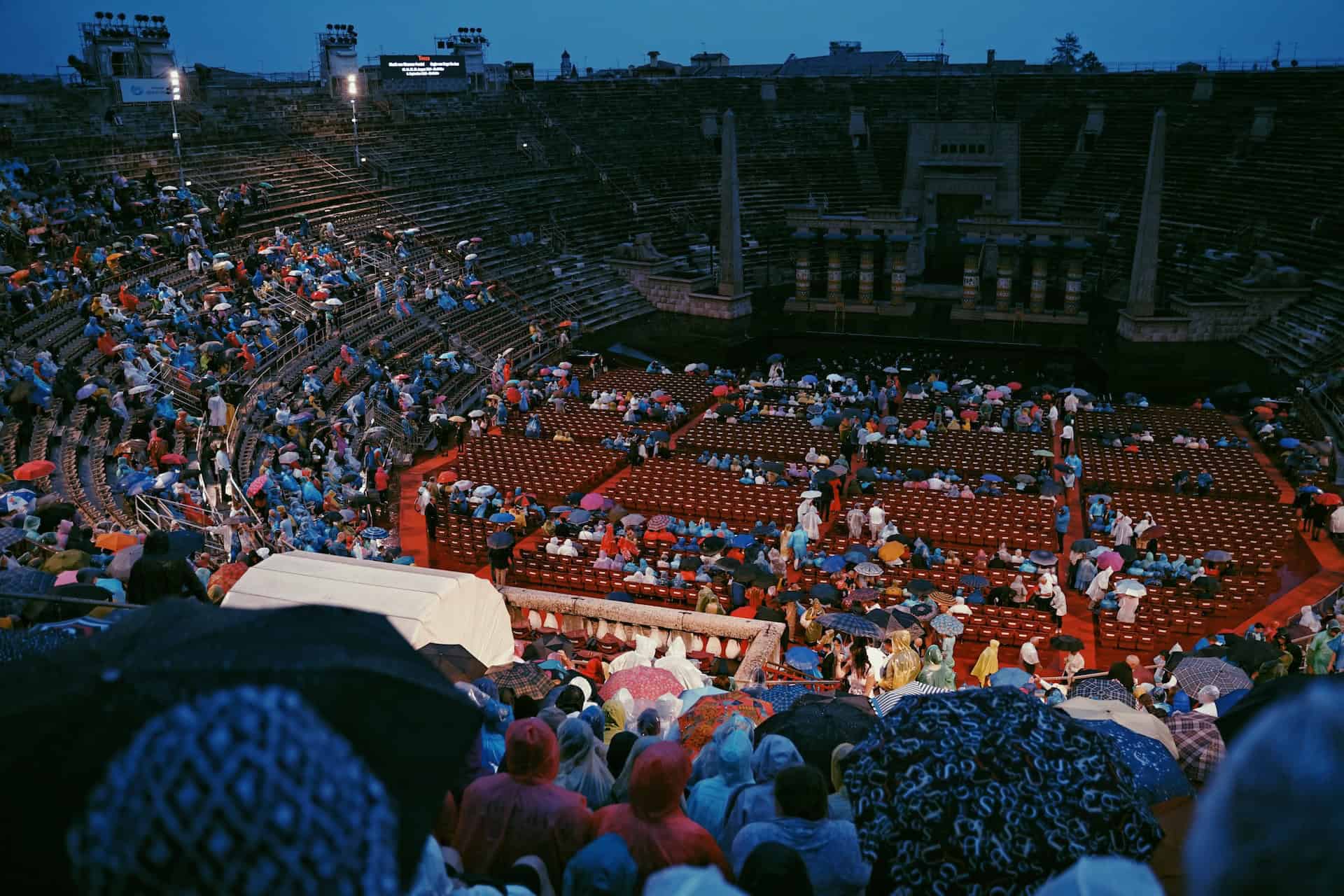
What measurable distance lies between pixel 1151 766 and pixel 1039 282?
40673 mm

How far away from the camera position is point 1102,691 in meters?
11.5

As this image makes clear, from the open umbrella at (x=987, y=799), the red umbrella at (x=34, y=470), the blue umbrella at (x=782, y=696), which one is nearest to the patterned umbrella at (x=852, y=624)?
the blue umbrella at (x=782, y=696)

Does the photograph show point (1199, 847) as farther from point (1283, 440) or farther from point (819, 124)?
point (819, 124)

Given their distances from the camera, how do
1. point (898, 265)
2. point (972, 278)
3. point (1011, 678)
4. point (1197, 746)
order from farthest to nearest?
point (898, 265) < point (972, 278) < point (1011, 678) < point (1197, 746)

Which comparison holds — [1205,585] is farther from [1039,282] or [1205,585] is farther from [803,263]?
[803,263]

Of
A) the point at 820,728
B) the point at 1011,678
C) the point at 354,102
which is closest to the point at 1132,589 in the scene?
the point at 1011,678

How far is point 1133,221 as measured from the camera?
49.3m

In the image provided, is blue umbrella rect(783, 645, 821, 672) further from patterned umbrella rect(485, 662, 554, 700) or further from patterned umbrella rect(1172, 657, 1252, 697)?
patterned umbrella rect(485, 662, 554, 700)

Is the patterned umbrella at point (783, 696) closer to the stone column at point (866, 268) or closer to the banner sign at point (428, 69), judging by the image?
the stone column at point (866, 268)

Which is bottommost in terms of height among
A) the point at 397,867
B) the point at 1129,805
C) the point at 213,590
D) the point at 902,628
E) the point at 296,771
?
the point at 902,628

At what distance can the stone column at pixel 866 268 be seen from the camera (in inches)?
1832

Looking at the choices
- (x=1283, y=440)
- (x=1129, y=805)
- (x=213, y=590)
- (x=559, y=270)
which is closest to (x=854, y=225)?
(x=559, y=270)

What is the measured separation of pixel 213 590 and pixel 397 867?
11.1 meters

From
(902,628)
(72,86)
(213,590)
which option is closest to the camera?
(213,590)
